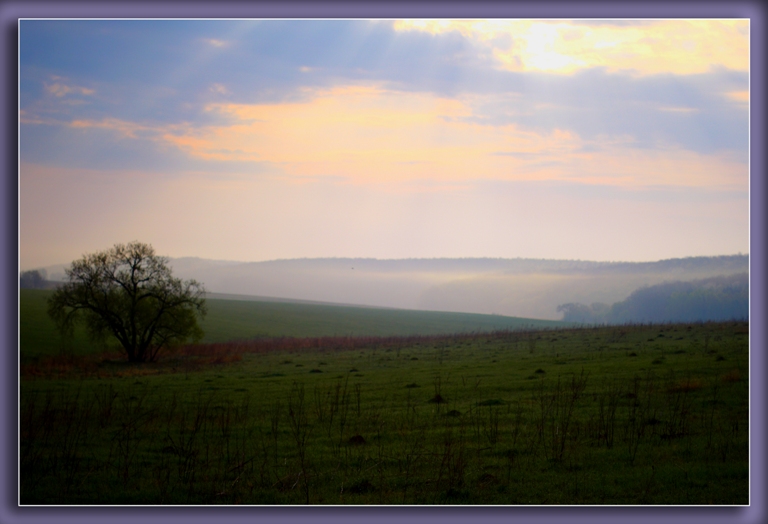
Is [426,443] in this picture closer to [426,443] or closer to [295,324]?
[426,443]

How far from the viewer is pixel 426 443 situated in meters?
12.8

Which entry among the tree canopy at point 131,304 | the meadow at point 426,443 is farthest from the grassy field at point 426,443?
the tree canopy at point 131,304

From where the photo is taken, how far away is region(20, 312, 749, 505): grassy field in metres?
10.7

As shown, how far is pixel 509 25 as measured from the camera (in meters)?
14.3

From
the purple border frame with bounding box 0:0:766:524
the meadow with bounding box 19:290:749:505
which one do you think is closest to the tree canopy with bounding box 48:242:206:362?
the meadow with bounding box 19:290:749:505

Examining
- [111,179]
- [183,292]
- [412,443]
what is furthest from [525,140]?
[183,292]

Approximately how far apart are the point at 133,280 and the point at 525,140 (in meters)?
34.8

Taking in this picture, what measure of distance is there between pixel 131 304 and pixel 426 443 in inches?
1471

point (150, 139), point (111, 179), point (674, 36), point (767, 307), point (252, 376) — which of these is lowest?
point (252, 376)

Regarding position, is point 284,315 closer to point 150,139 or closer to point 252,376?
point 252,376

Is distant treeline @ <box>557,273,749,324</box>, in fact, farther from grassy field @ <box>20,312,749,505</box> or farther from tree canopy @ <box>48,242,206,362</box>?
tree canopy @ <box>48,242,206,362</box>

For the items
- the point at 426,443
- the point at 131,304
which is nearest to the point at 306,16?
the point at 426,443

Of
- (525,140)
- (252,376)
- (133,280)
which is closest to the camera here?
(525,140)

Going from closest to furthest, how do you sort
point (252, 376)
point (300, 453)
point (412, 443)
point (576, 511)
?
point (576, 511)
point (300, 453)
point (412, 443)
point (252, 376)
